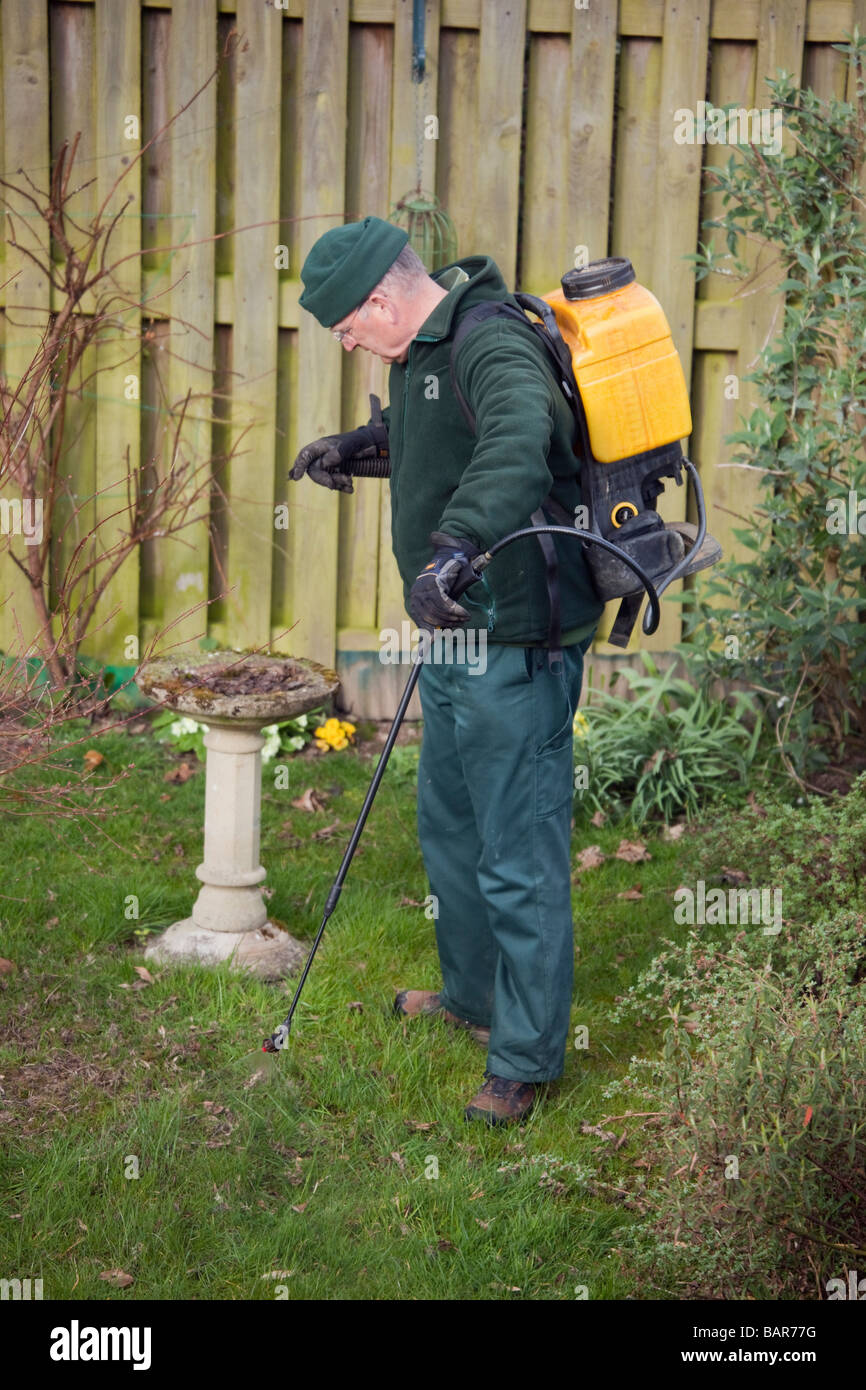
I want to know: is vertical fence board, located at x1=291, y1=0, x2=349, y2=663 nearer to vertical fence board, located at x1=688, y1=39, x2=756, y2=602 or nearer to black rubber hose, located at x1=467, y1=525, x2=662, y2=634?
vertical fence board, located at x1=688, y1=39, x2=756, y2=602

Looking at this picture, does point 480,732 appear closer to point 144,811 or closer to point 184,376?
point 144,811

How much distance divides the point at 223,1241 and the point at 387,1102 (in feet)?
2.13

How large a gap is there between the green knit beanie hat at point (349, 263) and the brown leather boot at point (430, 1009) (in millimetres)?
1896

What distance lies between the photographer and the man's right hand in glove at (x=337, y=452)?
3973 mm

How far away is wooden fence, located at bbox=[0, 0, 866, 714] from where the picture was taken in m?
5.71

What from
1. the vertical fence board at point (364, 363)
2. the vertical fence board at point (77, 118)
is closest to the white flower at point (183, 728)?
the vertical fence board at point (364, 363)

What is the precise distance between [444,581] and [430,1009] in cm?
158

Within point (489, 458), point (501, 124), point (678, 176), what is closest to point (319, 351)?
point (501, 124)

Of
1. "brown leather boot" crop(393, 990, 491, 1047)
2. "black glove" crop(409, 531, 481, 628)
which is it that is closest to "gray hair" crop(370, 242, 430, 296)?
"black glove" crop(409, 531, 481, 628)

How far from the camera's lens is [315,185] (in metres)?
5.80

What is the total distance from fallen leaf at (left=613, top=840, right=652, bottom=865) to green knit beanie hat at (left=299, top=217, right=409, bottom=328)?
95.3 inches

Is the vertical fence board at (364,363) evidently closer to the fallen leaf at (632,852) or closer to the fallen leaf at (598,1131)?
the fallen leaf at (632,852)

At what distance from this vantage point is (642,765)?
5.62m

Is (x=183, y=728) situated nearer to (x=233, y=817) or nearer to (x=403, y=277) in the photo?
(x=233, y=817)
